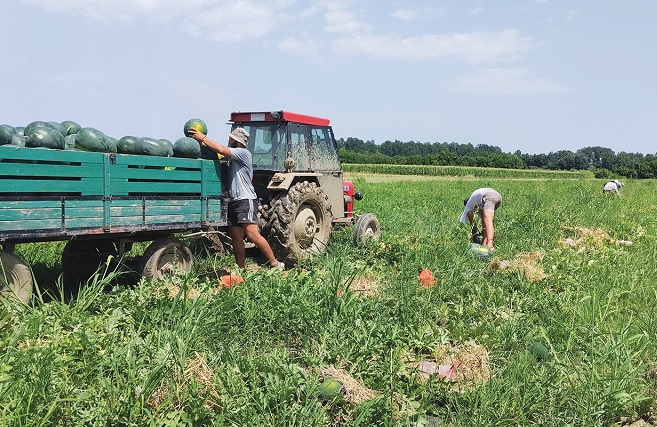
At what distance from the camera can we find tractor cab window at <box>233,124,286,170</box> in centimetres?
772

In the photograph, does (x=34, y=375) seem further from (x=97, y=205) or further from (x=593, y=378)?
(x=593, y=378)

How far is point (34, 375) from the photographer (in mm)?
2969

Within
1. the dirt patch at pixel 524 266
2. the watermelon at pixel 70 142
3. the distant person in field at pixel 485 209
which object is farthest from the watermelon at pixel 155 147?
the distant person in field at pixel 485 209

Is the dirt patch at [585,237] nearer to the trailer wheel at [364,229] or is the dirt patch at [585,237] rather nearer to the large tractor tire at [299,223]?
the trailer wheel at [364,229]

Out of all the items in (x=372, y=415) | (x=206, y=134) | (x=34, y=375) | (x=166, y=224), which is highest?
(x=206, y=134)

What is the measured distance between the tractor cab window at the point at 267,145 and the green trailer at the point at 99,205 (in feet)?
4.16

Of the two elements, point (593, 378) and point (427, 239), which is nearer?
point (593, 378)

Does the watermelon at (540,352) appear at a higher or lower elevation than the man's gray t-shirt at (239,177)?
lower

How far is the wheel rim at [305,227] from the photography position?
7.60 metres

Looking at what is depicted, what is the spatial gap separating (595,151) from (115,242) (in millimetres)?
148414

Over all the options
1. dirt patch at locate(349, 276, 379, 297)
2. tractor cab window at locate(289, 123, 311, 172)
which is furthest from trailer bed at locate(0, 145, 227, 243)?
dirt patch at locate(349, 276, 379, 297)

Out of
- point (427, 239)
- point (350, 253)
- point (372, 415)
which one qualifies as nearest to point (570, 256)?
point (427, 239)

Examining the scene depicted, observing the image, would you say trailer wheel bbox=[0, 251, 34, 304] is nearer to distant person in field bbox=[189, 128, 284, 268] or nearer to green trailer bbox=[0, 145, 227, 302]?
green trailer bbox=[0, 145, 227, 302]

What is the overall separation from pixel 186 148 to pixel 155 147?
40 centimetres
